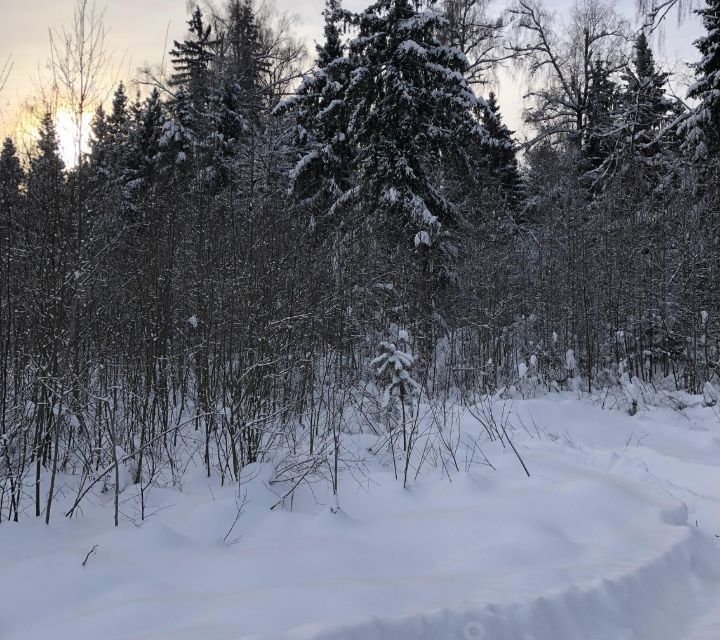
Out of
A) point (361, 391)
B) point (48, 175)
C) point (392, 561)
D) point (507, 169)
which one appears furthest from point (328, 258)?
point (507, 169)

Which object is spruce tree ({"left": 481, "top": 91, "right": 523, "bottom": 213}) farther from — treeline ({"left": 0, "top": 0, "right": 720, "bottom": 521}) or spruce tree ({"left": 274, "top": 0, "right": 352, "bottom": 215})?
spruce tree ({"left": 274, "top": 0, "right": 352, "bottom": 215})

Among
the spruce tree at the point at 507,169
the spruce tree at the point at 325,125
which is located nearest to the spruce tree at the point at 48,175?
the spruce tree at the point at 325,125

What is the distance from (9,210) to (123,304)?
1932 millimetres

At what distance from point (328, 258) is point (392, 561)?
23.0ft

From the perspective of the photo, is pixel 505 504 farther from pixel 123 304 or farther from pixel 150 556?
pixel 123 304

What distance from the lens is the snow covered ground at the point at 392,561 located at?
2609 mm

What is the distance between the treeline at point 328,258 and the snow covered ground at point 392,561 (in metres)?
0.57

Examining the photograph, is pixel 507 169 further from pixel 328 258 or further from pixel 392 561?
pixel 392 561

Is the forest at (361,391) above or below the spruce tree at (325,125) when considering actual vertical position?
below

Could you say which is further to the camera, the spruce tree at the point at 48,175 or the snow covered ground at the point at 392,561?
the spruce tree at the point at 48,175

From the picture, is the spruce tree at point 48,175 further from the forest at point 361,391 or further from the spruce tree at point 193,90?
the spruce tree at point 193,90

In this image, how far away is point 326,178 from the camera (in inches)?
570

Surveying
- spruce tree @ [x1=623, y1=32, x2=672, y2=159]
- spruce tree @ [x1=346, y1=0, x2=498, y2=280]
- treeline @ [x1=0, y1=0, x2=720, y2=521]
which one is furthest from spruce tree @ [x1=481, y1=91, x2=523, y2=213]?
spruce tree @ [x1=346, y1=0, x2=498, y2=280]

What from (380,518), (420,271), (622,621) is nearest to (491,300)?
(420,271)
